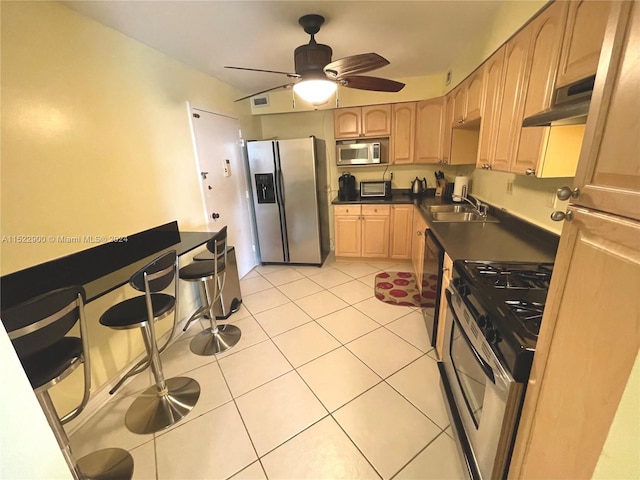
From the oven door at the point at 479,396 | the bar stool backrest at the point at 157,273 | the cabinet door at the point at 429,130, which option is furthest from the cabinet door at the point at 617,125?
the cabinet door at the point at 429,130

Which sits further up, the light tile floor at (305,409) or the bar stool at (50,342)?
the bar stool at (50,342)

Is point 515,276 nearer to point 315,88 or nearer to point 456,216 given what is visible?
point 456,216

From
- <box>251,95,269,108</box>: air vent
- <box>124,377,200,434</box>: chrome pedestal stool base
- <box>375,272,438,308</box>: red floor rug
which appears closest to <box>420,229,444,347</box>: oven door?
<box>375,272,438,308</box>: red floor rug

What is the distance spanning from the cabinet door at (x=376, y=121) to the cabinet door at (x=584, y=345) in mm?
3217

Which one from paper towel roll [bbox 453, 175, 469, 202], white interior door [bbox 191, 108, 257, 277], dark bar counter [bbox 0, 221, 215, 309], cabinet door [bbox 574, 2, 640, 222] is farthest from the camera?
paper towel roll [bbox 453, 175, 469, 202]

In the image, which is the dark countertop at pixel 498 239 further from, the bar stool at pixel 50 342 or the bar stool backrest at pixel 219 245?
the bar stool at pixel 50 342

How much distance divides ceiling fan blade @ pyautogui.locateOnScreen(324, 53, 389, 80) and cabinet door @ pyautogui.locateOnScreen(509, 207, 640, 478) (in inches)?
52.3

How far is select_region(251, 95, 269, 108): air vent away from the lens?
3678 millimetres

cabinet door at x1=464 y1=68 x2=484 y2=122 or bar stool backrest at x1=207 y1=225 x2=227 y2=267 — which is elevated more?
cabinet door at x1=464 y1=68 x2=484 y2=122

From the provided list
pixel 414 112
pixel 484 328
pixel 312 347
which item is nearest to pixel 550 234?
pixel 484 328

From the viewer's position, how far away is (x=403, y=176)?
3.94m

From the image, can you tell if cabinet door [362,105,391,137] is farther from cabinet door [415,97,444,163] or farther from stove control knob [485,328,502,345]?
stove control knob [485,328,502,345]

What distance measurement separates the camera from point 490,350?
973 millimetres

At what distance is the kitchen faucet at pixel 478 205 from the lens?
2.58 meters
